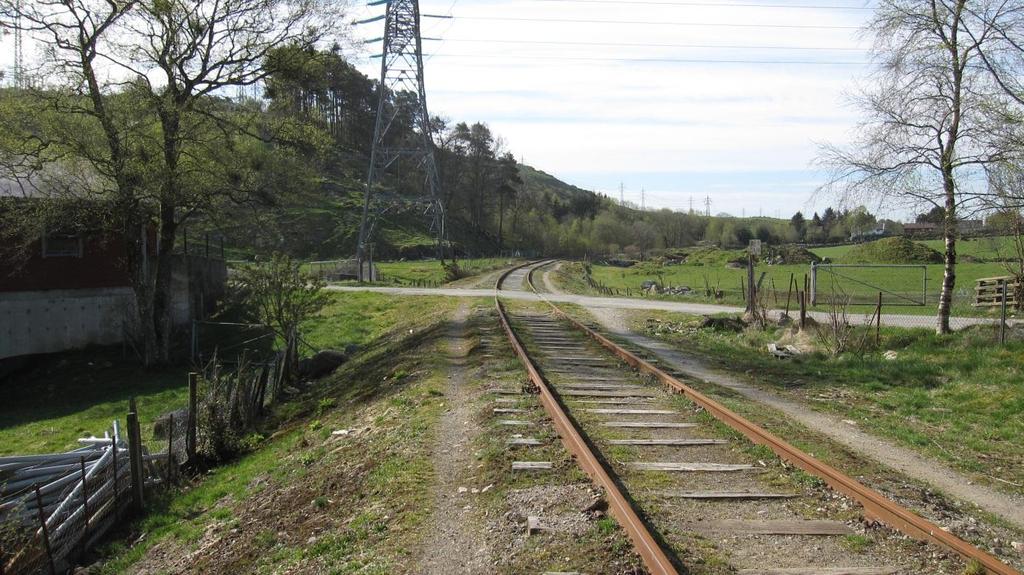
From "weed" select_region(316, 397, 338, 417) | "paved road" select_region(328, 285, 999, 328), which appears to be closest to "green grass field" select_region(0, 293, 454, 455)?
"weed" select_region(316, 397, 338, 417)

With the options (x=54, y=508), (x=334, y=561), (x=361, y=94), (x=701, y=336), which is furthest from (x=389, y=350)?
(x=361, y=94)

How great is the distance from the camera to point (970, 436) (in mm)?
8961

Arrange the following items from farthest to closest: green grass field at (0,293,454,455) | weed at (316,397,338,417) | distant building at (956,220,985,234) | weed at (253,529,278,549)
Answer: green grass field at (0,293,454,455), distant building at (956,220,985,234), weed at (316,397,338,417), weed at (253,529,278,549)

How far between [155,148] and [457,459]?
16.3 metres

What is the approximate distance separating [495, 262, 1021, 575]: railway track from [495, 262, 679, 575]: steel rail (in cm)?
1

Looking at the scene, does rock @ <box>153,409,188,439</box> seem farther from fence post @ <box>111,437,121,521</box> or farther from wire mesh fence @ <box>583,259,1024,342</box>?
wire mesh fence @ <box>583,259,1024,342</box>

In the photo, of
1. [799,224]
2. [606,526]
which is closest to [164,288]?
[606,526]

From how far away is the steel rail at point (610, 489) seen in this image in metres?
4.90

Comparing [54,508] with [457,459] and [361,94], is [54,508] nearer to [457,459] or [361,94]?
[457,459]

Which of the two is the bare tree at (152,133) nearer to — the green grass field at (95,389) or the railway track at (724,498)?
the green grass field at (95,389)

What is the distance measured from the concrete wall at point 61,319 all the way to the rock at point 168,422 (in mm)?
10452

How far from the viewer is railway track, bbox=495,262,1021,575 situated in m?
5.12

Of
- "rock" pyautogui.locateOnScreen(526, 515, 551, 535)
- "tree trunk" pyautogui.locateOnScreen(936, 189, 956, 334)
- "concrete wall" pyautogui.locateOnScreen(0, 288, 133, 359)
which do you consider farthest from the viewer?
"concrete wall" pyautogui.locateOnScreen(0, 288, 133, 359)

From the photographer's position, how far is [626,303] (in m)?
28.9
